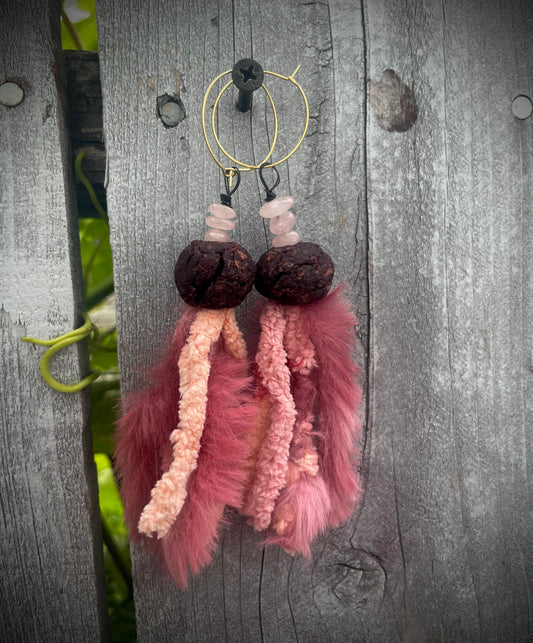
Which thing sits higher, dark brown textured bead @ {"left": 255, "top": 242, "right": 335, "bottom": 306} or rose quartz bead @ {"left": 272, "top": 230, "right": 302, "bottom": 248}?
rose quartz bead @ {"left": 272, "top": 230, "right": 302, "bottom": 248}

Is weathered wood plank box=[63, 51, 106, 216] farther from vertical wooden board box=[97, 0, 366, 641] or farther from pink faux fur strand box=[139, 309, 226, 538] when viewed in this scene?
pink faux fur strand box=[139, 309, 226, 538]

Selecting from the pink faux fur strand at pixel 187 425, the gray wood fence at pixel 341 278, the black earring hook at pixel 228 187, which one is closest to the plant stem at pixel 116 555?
the gray wood fence at pixel 341 278

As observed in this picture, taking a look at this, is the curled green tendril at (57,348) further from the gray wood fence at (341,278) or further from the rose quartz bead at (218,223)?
the rose quartz bead at (218,223)

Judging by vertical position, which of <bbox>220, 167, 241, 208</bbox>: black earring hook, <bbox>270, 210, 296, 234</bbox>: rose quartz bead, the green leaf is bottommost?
<bbox>270, 210, 296, 234</bbox>: rose quartz bead

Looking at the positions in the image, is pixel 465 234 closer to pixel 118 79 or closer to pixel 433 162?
pixel 433 162

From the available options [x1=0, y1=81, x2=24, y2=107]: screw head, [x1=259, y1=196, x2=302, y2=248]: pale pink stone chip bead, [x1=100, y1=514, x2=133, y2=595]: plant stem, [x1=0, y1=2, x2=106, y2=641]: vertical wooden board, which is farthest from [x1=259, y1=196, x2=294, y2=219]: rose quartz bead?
[x1=100, y1=514, x2=133, y2=595]: plant stem

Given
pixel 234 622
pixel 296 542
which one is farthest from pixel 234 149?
pixel 234 622

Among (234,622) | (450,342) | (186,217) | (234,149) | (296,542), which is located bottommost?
(234,622)
